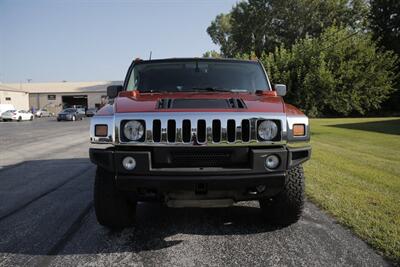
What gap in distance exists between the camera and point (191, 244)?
166 inches

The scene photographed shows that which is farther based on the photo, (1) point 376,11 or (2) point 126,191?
(1) point 376,11

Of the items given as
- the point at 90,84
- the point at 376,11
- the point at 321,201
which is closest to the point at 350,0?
the point at 376,11

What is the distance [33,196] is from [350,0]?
64.4m

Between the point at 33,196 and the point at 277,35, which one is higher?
the point at 277,35

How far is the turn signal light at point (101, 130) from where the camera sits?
4.00m

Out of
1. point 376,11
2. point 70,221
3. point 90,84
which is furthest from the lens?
point 90,84

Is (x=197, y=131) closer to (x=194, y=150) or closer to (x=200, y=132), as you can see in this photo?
(x=200, y=132)

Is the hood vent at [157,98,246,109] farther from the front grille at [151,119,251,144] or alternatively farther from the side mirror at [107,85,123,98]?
the side mirror at [107,85,123,98]

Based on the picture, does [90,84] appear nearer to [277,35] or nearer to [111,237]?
[277,35]

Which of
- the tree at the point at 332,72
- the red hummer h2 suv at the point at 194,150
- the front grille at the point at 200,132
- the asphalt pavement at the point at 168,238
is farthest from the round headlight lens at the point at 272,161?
the tree at the point at 332,72

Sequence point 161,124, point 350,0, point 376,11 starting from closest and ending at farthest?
point 161,124 < point 376,11 < point 350,0

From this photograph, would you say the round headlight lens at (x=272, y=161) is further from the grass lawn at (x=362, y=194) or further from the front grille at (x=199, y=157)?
the grass lawn at (x=362, y=194)

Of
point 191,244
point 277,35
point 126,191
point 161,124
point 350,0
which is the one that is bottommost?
point 191,244

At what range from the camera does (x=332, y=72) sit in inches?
841
